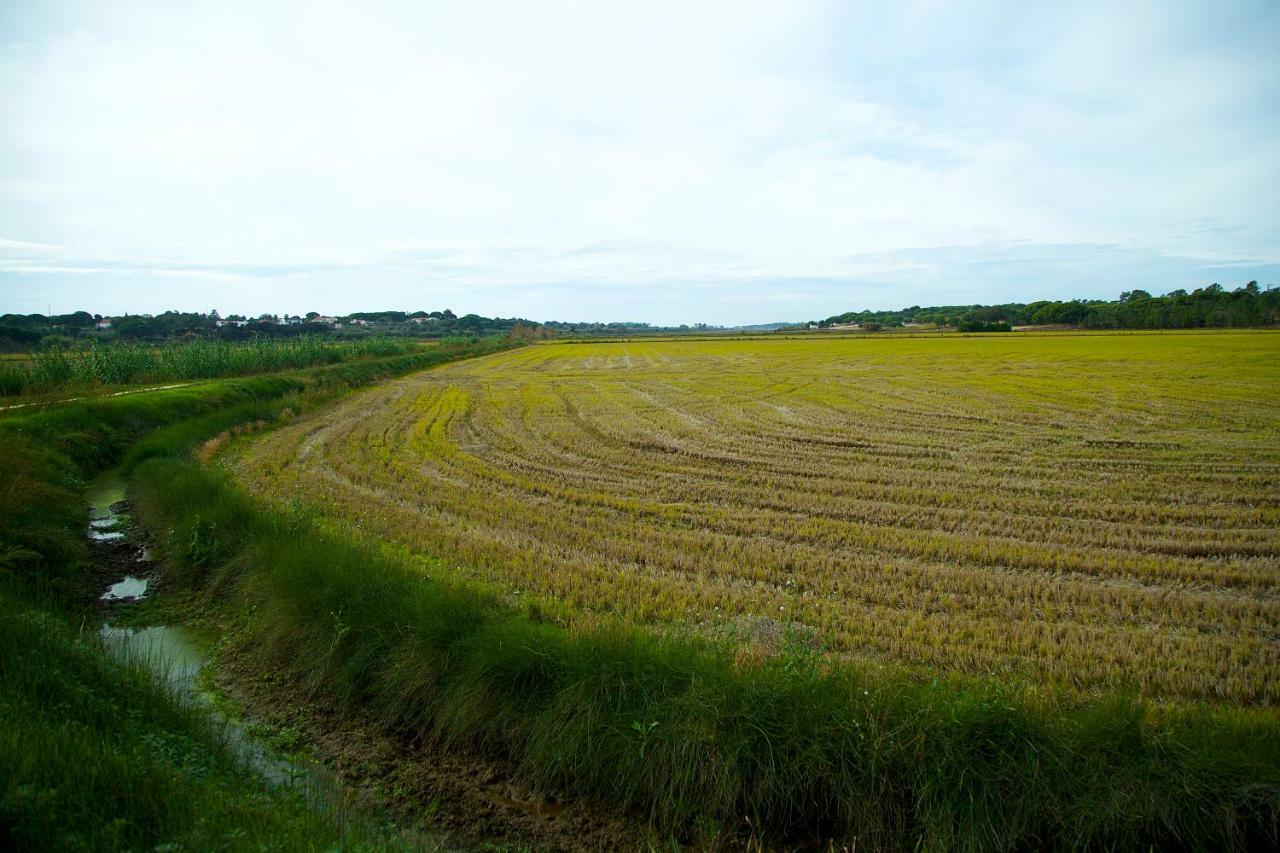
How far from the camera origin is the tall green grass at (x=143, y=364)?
21.9m

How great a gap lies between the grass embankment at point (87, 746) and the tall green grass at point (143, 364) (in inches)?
667

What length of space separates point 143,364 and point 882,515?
107 feet

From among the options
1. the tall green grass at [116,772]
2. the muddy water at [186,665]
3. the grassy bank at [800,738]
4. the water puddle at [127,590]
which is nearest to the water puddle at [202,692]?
the muddy water at [186,665]

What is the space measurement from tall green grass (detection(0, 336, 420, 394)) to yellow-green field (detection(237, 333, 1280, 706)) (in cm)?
948

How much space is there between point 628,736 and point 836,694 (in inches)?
63.8

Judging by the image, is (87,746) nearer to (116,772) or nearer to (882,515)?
(116,772)

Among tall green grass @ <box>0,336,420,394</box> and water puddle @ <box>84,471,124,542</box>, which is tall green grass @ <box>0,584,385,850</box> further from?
tall green grass @ <box>0,336,420,394</box>

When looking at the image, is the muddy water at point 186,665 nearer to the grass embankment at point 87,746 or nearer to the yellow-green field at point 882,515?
the grass embankment at point 87,746

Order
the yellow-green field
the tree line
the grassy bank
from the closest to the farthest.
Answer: the grassy bank < the yellow-green field < the tree line

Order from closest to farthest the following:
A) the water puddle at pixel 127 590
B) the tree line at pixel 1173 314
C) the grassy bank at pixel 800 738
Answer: the grassy bank at pixel 800 738 → the water puddle at pixel 127 590 → the tree line at pixel 1173 314

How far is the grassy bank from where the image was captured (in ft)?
13.2

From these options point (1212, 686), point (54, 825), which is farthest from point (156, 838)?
point (1212, 686)

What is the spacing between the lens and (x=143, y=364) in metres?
28.5

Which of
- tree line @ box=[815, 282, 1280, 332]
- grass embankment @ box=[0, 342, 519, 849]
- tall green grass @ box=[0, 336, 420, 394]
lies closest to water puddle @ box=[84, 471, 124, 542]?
grass embankment @ box=[0, 342, 519, 849]
